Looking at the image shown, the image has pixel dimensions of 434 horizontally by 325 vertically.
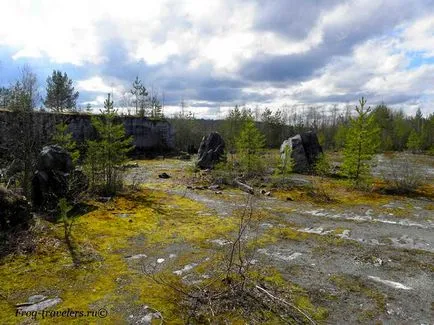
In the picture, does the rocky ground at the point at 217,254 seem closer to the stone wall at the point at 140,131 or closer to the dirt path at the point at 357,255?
the dirt path at the point at 357,255

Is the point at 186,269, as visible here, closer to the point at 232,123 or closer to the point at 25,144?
the point at 25,144

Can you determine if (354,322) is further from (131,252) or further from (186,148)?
(186,148)

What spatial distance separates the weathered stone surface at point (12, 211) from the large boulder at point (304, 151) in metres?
15.0

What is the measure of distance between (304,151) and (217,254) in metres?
15.6

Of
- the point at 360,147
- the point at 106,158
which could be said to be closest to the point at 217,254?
the point at 106,158

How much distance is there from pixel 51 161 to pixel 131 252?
225 inches

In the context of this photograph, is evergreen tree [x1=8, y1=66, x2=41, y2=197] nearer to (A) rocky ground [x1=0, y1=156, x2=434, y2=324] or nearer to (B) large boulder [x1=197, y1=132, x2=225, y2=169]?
(A) rocky ground [x1=0, y1=156, x2=434, y2=324]

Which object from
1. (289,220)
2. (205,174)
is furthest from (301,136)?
(289,220)

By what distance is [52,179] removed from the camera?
11.3m

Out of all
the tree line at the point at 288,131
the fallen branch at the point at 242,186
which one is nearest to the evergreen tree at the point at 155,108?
A: the tree line at the point at 288,131

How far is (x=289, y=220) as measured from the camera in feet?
34.4

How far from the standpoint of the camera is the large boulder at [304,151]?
70.2ft

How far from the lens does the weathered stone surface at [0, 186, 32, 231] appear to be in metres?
7.74

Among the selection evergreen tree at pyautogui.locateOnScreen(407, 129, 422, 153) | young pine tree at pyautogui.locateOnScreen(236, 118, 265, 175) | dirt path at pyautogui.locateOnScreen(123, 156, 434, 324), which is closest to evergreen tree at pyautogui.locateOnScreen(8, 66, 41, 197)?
dirt path at pyautogui.locateOnScreen(123, 156, 434, 324)
